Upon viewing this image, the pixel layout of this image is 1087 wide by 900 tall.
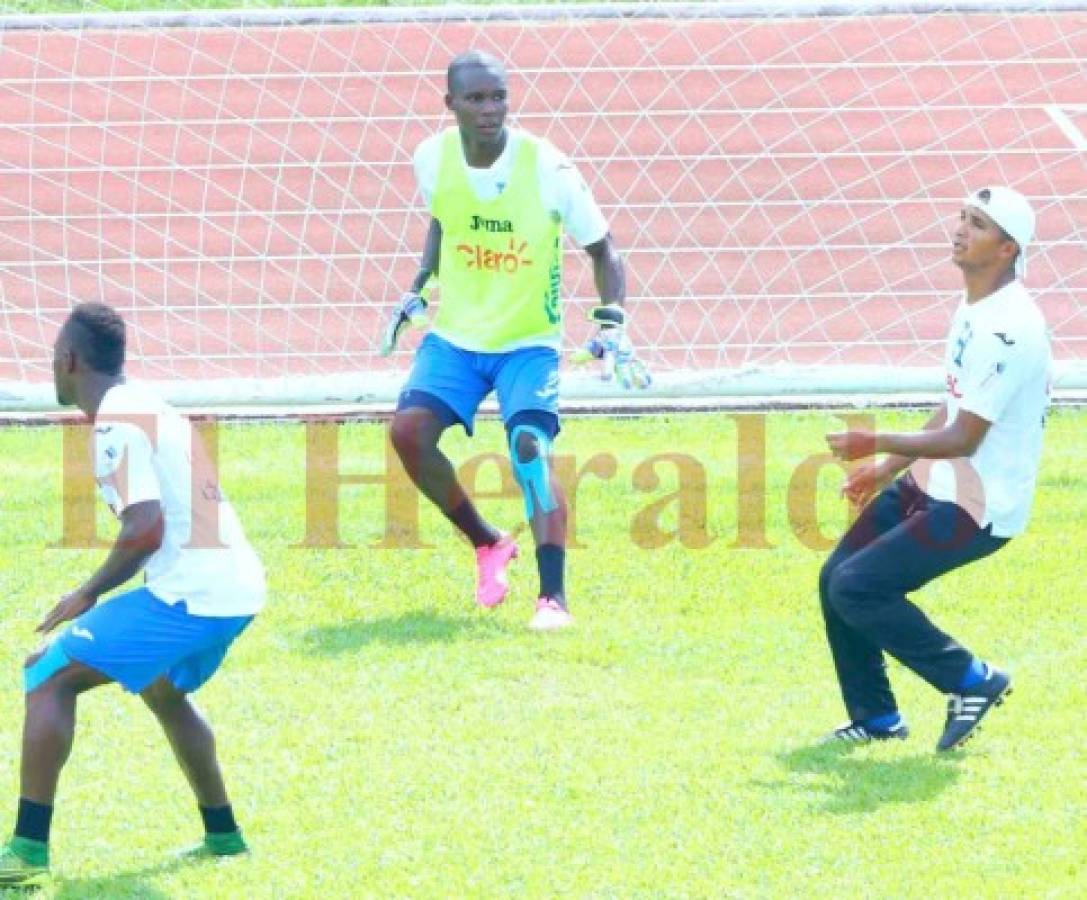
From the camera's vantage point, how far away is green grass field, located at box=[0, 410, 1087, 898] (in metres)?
6.36

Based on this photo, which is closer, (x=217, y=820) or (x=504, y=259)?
(x=217, y=820)

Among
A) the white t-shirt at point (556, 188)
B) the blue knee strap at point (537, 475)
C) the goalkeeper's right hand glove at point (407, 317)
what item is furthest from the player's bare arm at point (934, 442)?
the goalkeeper's right hand glove at point (407, 317)

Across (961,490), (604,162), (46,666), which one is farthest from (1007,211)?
(604,162)

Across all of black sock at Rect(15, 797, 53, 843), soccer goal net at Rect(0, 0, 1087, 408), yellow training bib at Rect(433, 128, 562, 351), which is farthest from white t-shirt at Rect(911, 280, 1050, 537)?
soccer goal net at Rect(0, 0, 1087, 408)

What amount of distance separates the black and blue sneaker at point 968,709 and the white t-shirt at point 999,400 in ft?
1.52

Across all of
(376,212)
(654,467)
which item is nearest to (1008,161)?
(376,212)

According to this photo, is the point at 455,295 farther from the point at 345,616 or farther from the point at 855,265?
the point at 855,265

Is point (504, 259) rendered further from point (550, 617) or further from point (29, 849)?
point (29, 849)

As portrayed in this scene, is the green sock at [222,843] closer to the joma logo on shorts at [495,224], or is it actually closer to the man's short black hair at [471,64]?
the joma logo on shorts at [495,224]

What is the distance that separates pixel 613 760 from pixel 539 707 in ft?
2.07

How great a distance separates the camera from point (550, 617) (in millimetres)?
8805

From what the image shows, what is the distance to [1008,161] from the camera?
48.6 ft

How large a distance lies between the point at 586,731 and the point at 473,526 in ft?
6.37

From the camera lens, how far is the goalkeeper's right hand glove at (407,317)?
30.8 feet
